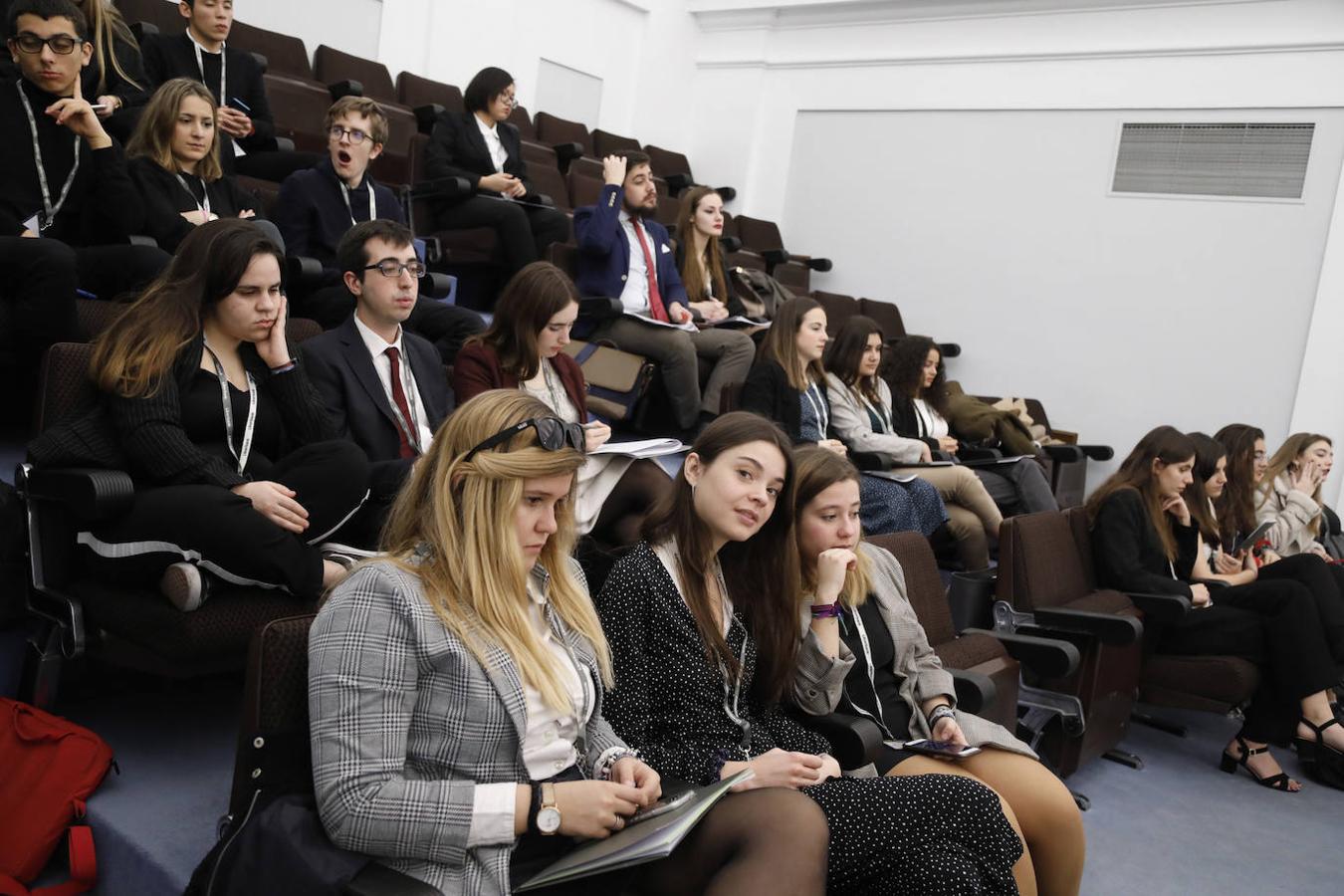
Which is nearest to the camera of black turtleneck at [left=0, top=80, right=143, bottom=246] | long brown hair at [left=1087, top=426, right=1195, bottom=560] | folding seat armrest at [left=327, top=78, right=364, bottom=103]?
black turtleneck at [left=0, top=80, right=143, bottom=246]

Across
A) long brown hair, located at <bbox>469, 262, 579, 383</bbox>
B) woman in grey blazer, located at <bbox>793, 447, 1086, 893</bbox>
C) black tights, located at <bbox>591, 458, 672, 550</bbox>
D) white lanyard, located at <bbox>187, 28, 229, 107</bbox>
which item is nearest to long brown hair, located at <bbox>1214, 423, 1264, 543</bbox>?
woman in grey blazer, located at <bbox>793, 447, 1086, 893</bbox>

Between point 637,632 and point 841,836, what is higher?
point 637,632

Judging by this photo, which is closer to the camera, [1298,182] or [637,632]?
[637,632]

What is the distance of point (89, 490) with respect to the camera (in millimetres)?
1819

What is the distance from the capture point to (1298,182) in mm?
5496

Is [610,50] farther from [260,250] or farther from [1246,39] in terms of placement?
[260,250]

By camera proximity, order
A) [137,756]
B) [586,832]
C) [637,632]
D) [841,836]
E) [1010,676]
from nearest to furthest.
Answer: [586,832] → [841,836] → [637,632] → [137,756] → [1010,676]

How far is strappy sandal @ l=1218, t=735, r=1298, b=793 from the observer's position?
135 inches

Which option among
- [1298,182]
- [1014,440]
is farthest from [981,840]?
[1298,182]

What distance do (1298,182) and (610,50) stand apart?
4141 millimetres

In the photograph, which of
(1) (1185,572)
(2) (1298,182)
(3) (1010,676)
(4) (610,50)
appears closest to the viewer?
(3) (1010,676)

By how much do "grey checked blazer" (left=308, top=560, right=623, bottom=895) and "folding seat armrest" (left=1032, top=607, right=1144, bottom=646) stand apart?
83.6 inches

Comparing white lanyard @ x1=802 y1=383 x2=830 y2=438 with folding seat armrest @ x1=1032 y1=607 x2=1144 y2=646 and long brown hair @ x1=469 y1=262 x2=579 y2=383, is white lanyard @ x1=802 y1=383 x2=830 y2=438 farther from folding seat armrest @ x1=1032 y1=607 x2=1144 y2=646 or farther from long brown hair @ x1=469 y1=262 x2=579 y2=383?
long brown hair @ x1=469 y1=262 x2=579 y2=383

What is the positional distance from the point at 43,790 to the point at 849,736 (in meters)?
1.36
